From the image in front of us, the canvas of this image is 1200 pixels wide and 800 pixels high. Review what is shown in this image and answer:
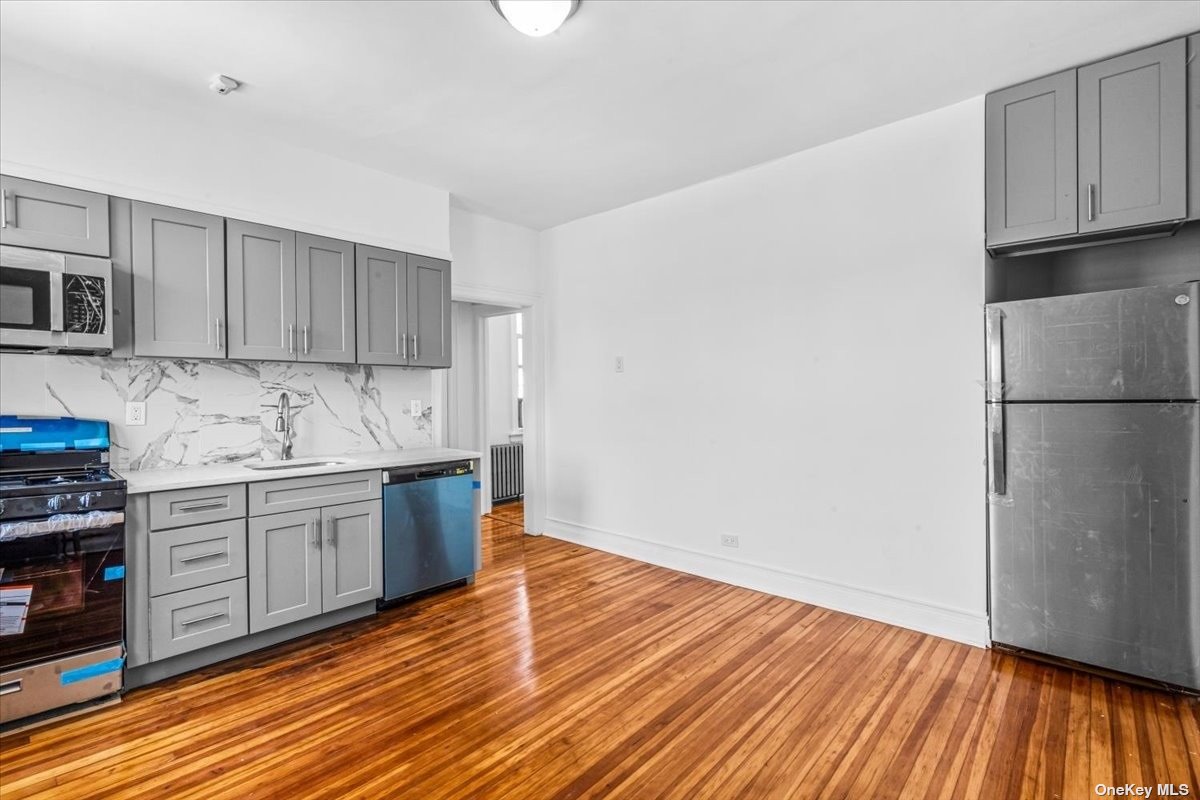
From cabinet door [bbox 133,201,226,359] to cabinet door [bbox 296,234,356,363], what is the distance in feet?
1.36

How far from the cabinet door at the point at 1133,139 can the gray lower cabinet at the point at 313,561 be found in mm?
4056

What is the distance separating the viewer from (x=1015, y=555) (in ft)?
9.21

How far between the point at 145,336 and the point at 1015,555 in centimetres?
447

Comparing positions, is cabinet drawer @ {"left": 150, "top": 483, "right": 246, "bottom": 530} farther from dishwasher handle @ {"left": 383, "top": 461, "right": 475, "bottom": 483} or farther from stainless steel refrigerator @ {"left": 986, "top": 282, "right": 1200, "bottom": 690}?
stainless steel refrigerator @ {"left": 986, "top": 282, "right": 1200, "bottom": 690}

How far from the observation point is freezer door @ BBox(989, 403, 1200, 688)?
2.42 metres

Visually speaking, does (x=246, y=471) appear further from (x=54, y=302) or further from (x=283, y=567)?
(x=54, y=302)

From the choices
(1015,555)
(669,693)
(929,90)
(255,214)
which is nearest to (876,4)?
(929,90)

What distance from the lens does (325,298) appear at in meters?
3.47

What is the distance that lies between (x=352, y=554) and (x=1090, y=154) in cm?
429

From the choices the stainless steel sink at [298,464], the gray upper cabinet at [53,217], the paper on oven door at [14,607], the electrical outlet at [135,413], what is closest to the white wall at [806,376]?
the stainless steel sink at [298,464]

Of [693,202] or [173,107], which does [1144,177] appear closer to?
[693,202]

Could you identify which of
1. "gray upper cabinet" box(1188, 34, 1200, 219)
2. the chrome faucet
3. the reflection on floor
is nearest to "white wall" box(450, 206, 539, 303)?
the chrome faucet

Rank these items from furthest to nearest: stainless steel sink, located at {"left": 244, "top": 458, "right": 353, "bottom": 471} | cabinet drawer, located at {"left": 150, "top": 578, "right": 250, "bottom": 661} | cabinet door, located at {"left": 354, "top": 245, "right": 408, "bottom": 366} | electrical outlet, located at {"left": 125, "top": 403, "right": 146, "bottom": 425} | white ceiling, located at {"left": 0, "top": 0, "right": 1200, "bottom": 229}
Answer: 1. cabinet door, located at {"left": 354, "top": 245, "right": 408, "bottom": 366}
2. stainless steel sink, located at {"left": 244, "top": 458, "right": 353, "bottom": 471}
3. electrical outlet, located at {"left": 125, "top": 403, "right": 146, "bottom": 425}
4. cabinet drawer, located at {"left": 150, "top": 578, "right": 250, "bottom": 661}
5. white ceiling, located at {"left": 0, "top": 0, "right": 1200, "bottom": 229}

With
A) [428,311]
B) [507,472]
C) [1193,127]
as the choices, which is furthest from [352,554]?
[1193,127]
